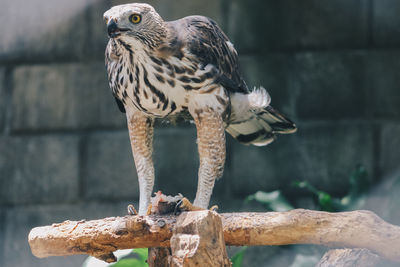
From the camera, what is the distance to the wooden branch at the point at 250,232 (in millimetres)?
1752

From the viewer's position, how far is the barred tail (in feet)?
8.36

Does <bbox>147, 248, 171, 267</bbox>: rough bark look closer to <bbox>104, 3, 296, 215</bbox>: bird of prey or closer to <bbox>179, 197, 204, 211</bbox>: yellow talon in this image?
<bbox>179, 197, 204, 211</bbox>: yellow talon

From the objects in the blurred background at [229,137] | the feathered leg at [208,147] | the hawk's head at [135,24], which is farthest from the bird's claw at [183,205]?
the blurred background at [229,137]

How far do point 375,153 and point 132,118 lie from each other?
2000 mm

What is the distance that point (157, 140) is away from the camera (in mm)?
3756

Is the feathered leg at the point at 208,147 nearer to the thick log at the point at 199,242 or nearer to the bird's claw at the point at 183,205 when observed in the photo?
the bird's claw at the point at 183,205

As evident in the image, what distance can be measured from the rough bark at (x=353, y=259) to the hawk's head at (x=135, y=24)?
1056 mm

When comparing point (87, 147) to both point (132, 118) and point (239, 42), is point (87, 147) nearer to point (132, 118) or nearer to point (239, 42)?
point (239, 42)

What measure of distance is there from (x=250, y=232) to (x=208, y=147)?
0.50m

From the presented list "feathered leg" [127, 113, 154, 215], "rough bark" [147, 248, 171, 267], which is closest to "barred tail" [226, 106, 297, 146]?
"feathered leg" [127, 113, 154, 215]

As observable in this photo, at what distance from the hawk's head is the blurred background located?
5.49ft

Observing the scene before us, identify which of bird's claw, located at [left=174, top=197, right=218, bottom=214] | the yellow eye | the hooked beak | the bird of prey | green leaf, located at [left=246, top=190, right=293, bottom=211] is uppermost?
the yellow eye

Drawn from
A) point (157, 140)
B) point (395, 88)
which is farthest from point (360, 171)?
point (157, 140)

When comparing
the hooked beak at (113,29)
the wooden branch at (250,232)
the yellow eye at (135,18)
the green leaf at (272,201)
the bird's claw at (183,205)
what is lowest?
the green leaf at (272,201)
